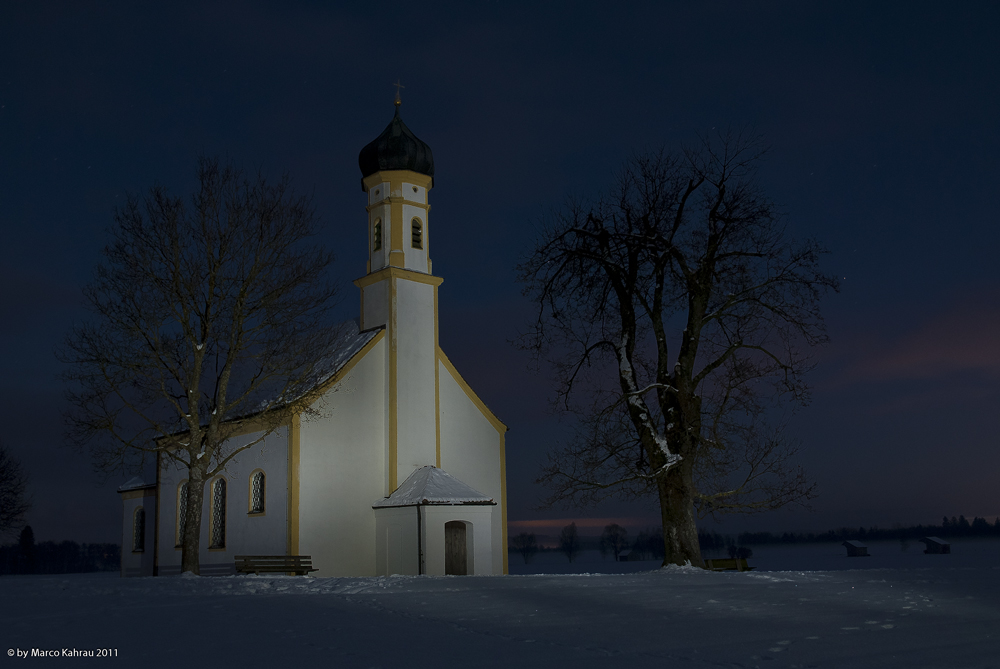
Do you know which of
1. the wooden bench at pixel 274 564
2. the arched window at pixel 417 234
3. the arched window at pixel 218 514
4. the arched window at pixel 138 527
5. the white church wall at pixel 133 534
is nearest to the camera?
the wooden bench at pixel 274 564

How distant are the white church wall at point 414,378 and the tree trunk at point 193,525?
7201 millimetres

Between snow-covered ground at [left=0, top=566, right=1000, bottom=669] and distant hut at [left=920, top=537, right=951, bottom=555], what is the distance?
152ft

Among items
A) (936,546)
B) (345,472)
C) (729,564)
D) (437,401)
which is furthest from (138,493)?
(936,546)

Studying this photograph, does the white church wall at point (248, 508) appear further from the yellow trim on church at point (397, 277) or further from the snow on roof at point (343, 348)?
the yellow trim on church at point (397, 277)

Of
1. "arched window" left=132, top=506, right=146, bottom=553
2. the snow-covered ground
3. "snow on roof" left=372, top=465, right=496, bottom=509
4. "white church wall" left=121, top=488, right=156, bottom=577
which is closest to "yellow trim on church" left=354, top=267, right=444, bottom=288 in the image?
"snow on roof" left=372, top=465, right=496, bottom=509

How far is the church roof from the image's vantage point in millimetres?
32844

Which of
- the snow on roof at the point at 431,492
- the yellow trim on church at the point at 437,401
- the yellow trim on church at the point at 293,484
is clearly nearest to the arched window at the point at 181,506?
the yellow trim on church at the point at 293,484

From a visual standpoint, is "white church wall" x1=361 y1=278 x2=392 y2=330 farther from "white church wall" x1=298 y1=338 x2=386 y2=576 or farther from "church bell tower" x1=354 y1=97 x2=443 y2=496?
"white church wall" x1=298 y1=338 x2=386 y2=576

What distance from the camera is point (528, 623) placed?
39.0ft

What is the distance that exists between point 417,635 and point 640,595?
16.9 ft

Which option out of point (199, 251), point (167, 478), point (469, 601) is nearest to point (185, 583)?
point (469, 601)

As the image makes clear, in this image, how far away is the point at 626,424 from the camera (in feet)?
73.3

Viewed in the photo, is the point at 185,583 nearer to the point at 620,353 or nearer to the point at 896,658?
the point at 620,353

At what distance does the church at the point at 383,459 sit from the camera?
92.5ft
